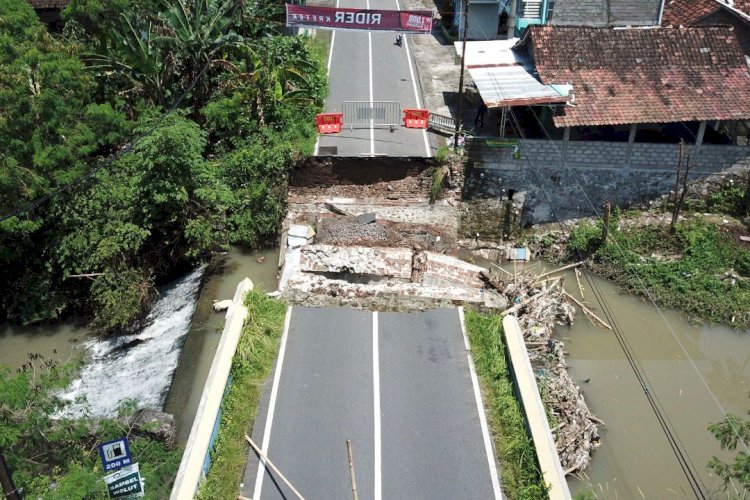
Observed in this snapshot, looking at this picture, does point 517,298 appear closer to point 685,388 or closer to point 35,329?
point 685,388

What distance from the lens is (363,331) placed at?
16.5 metres

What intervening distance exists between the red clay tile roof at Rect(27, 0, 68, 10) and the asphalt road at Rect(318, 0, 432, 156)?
43.8ft

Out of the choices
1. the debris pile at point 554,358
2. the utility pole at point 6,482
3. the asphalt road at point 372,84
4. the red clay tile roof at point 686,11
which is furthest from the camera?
the red clay tile roof at point 686,11

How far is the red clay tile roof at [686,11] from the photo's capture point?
86.7 feet

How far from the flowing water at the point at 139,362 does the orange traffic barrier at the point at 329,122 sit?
778cm

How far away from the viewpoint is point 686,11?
27.6 meters

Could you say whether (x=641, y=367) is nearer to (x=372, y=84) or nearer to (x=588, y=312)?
(x=588, y=312)

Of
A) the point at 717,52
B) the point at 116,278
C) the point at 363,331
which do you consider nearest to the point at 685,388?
the point at 363,331

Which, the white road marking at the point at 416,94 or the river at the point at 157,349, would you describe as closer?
the river at the point at 157,349

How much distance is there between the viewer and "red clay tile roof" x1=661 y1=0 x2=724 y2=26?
26.4m

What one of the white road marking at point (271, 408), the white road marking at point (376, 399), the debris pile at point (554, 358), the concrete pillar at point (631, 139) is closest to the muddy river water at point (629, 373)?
the debris pile at point (554, 358)

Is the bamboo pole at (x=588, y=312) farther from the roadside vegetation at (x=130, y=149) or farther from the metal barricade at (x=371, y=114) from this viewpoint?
the roadside vegetation at (x=130, y=149)

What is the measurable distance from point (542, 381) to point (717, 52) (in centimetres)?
1454

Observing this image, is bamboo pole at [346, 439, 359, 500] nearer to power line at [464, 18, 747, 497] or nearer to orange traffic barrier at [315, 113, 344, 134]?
power line at [464, 18, 747, 497]
